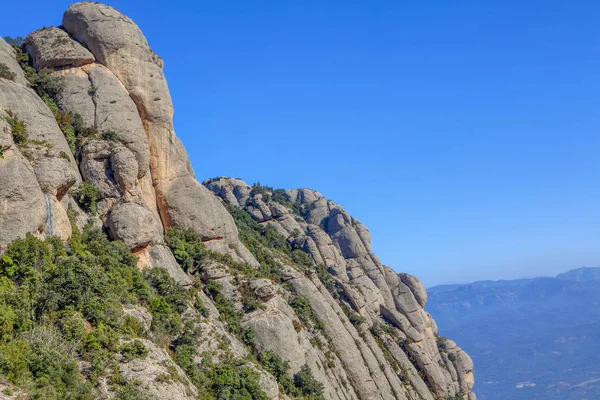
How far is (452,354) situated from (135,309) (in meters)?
71.6

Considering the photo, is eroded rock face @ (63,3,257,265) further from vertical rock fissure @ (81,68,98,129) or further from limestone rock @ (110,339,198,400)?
limestone rock @ (110,339,198,400)

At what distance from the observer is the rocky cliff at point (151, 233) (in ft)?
114

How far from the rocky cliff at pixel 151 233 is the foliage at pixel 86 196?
0.29ft

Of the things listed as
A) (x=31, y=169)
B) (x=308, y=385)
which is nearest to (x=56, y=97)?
(x=31, y=169)

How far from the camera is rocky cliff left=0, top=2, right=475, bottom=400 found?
114 feet

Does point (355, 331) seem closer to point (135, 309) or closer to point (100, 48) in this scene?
point (135, 309)

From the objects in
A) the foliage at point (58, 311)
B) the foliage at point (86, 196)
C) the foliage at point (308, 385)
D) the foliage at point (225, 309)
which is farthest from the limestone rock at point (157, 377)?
the foliage at point (308, 385)

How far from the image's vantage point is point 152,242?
45406mm

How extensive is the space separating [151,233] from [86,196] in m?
6.50

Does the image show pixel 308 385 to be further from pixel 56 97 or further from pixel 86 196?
pixel 56 97

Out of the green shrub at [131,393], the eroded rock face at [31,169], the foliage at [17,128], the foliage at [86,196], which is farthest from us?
the foliage at [86,196]

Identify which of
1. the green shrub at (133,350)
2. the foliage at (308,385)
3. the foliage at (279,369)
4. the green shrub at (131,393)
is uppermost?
the green shrub at (133,350)

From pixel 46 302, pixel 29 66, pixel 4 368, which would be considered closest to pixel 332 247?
pixel 29 66

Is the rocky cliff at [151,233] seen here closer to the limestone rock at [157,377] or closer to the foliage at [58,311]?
the limestone rock at [157,377]
